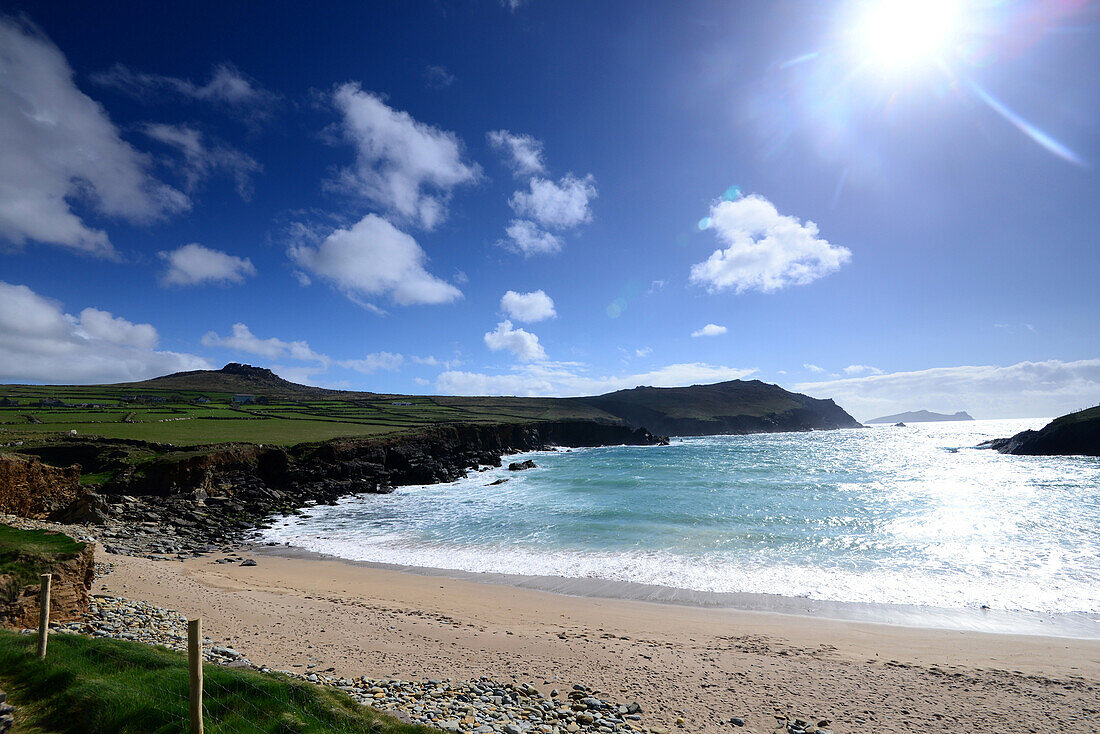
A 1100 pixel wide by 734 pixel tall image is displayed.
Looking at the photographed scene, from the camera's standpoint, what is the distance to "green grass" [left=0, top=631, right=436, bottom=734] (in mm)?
6035

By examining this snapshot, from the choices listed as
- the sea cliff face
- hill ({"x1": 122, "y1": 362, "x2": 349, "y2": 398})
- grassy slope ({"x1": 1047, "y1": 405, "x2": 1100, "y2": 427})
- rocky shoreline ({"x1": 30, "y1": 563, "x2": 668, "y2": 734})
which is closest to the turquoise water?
the sea cliff face

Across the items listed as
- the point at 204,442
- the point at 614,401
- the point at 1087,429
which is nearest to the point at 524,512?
the point at 204,442

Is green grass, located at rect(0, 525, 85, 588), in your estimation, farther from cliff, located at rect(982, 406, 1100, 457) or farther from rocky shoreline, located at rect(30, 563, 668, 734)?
cliff, located at rect(982, 406, 1100, 457)

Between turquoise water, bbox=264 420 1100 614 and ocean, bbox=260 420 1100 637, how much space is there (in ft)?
0.36

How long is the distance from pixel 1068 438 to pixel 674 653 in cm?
9381

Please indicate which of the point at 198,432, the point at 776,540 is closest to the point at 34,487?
the point at 198,432

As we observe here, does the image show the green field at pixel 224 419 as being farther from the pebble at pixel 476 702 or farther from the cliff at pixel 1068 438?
the cliff at pixel 1068 438

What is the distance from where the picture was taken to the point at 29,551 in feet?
35.4

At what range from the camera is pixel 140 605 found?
40.4 ft

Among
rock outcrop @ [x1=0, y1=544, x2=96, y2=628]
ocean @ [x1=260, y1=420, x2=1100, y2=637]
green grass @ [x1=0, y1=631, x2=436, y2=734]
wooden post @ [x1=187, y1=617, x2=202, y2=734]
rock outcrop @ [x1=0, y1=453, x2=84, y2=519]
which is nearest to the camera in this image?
wooden post @ [x1=187, y1=617, x2=202, y2=734]

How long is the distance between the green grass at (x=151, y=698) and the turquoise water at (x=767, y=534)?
1307cm

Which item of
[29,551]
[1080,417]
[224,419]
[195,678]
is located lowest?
[29,551]

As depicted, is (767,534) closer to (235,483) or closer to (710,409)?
(235,483)

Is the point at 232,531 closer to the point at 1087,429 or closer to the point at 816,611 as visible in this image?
the point at 816,611
